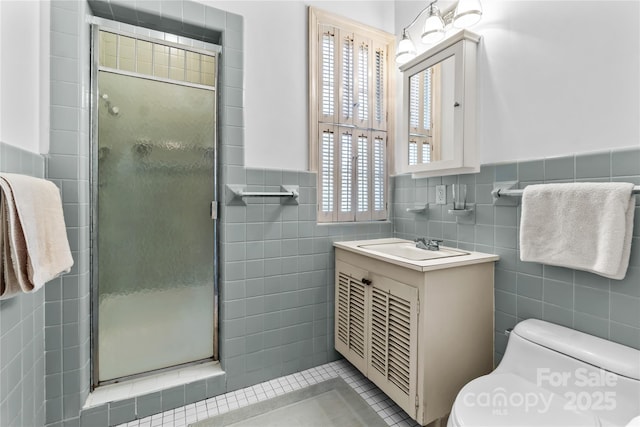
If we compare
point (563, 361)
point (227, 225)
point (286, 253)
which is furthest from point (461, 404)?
point (227, 225)

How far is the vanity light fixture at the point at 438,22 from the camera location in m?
1.58

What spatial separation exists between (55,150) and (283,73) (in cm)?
127

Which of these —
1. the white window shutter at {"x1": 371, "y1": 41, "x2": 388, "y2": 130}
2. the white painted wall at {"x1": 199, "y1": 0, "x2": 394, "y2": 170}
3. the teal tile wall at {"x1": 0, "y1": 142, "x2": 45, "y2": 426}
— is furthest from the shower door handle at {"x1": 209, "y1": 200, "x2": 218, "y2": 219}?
the white window shutter at {"x1": 371, "y1": 41, "x2": 388, "y2": 130}

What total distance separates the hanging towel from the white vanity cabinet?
1374mm

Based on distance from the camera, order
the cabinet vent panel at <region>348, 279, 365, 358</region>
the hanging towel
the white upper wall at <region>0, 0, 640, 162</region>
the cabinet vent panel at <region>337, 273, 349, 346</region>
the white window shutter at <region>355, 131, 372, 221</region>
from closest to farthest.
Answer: the hanging towel < the white upper wall at <region>0, 0, 640, 162</region> < the cabinet vent panel at <region>348, 279, 365, 358</region> < the cabinet vent panel at <region>337, 273, 349, 346</region> < the white window shutter at <region>355, 131, 372, 221</region>

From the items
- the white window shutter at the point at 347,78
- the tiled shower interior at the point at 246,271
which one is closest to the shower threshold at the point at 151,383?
the tiled shower interior at the point at 246,271

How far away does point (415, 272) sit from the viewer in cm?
137

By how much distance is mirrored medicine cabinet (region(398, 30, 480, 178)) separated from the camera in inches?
65.6

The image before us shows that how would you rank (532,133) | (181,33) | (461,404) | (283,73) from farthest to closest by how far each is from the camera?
(283,73) → (181,33) → (532,133) → (461,404)

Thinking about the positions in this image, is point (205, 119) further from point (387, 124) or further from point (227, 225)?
point (387, 124)

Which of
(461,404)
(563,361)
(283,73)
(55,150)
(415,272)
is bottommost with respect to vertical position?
(461,404)

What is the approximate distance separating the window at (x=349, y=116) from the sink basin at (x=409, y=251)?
304mm

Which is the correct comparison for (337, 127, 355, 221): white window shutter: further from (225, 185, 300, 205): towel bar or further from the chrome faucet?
the chrome faucet

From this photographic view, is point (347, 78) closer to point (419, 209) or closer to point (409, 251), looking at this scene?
point (419, 209)
